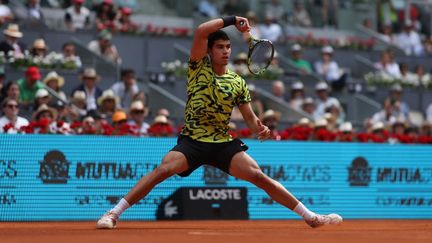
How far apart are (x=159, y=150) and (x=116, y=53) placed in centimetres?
644

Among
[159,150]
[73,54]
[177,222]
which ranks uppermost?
[73,54]

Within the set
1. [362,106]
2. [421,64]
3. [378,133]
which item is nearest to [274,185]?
[378,133]

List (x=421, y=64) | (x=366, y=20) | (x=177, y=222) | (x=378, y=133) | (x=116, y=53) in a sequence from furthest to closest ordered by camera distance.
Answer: (x=366, y=20) < (x=421, y=64) < (x=116, y=53) < (x=378, y=133) < (x=177, y=222)

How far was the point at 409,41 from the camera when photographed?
30.8m

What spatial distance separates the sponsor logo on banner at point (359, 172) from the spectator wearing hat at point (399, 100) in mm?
7646

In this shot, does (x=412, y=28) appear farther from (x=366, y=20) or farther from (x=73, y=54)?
(x=73, y=54)

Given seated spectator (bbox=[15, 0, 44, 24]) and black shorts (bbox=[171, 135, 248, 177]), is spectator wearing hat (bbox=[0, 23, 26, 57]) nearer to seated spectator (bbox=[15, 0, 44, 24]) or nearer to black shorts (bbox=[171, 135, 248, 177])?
seated spectator (bbox=[15, 0, 44, 24])

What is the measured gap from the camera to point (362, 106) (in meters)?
25.1

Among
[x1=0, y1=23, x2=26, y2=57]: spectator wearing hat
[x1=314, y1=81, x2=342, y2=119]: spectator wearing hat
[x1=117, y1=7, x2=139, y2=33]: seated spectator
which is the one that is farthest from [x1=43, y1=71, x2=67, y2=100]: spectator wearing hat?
[x1=314, y1=81, x2=342, y2=119]: spectator wearing hat

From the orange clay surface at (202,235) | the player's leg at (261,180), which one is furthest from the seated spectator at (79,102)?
the player's leg at (261,180)

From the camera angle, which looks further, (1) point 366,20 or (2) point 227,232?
(1) point 366,20

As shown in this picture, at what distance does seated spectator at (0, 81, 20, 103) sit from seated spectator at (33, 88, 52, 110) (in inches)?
12.5

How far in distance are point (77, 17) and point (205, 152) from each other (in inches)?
461

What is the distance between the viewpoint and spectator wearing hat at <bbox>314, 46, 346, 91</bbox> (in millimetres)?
25328
